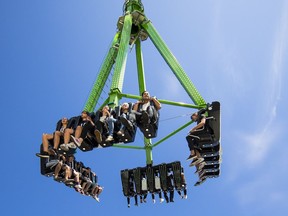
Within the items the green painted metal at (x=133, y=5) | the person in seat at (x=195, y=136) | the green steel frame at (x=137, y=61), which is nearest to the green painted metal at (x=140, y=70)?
the green steel frame at (x=137, y=61)

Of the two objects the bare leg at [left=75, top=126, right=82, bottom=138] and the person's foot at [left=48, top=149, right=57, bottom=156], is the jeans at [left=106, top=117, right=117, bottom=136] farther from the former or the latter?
the person's foot at [left=48, top=149, right=57, bottom=156]

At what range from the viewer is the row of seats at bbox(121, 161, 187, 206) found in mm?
13914

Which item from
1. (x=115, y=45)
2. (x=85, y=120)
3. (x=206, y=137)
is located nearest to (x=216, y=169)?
(x=206, y=137)

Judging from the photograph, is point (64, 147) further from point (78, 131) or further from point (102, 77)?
point (102, 77)

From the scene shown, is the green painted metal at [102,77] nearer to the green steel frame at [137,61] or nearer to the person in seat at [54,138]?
the green steel frame at [137,61]

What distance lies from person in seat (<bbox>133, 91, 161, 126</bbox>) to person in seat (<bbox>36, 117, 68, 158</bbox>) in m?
2.01

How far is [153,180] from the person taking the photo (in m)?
14.2

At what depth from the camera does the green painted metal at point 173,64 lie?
40.7ft

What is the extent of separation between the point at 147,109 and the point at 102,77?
12.1 ft

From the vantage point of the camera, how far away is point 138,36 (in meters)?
15.3

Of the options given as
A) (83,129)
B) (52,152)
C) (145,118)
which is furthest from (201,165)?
(52,152)

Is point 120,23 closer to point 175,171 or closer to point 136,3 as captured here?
point 136,3

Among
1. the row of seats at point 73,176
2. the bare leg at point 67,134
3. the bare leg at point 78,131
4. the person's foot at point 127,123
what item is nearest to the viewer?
the person's foot at point 127,123

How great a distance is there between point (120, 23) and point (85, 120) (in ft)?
18.1
